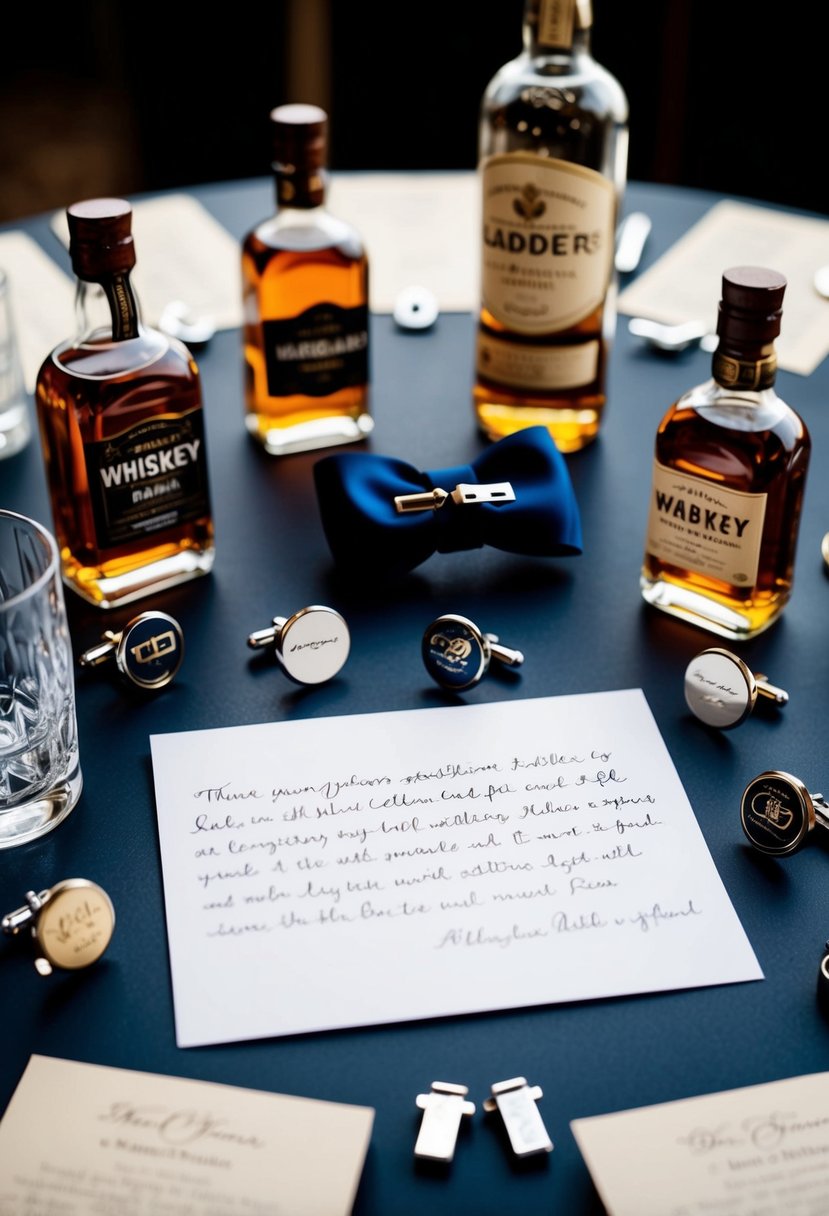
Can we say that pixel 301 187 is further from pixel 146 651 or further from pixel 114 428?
pixel 146 651

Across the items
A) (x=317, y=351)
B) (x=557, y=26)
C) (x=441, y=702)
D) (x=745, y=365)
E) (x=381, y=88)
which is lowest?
(x=381, y=88)

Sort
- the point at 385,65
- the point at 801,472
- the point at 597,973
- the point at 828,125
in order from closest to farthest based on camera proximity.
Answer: the point at 597,973
the point at 801,472
the point at 828,125
the point at 385,65

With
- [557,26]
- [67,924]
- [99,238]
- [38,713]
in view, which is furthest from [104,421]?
[557,26]

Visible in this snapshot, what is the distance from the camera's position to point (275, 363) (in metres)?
1.26

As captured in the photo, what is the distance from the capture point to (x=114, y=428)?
1052mm

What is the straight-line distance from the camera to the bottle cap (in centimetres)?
99

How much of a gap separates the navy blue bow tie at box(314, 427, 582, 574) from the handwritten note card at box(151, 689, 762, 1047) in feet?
0.58

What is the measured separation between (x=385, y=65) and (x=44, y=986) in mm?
2636

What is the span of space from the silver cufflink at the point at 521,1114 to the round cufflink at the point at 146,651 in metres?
0.43

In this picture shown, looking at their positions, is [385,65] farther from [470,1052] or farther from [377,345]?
[470,1052]

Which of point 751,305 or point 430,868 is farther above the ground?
point 751,305

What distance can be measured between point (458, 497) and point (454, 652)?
173 mm

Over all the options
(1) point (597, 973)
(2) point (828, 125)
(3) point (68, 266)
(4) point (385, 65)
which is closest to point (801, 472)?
(1) point (597, 973)

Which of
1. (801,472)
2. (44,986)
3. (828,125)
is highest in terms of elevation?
(801,472)
